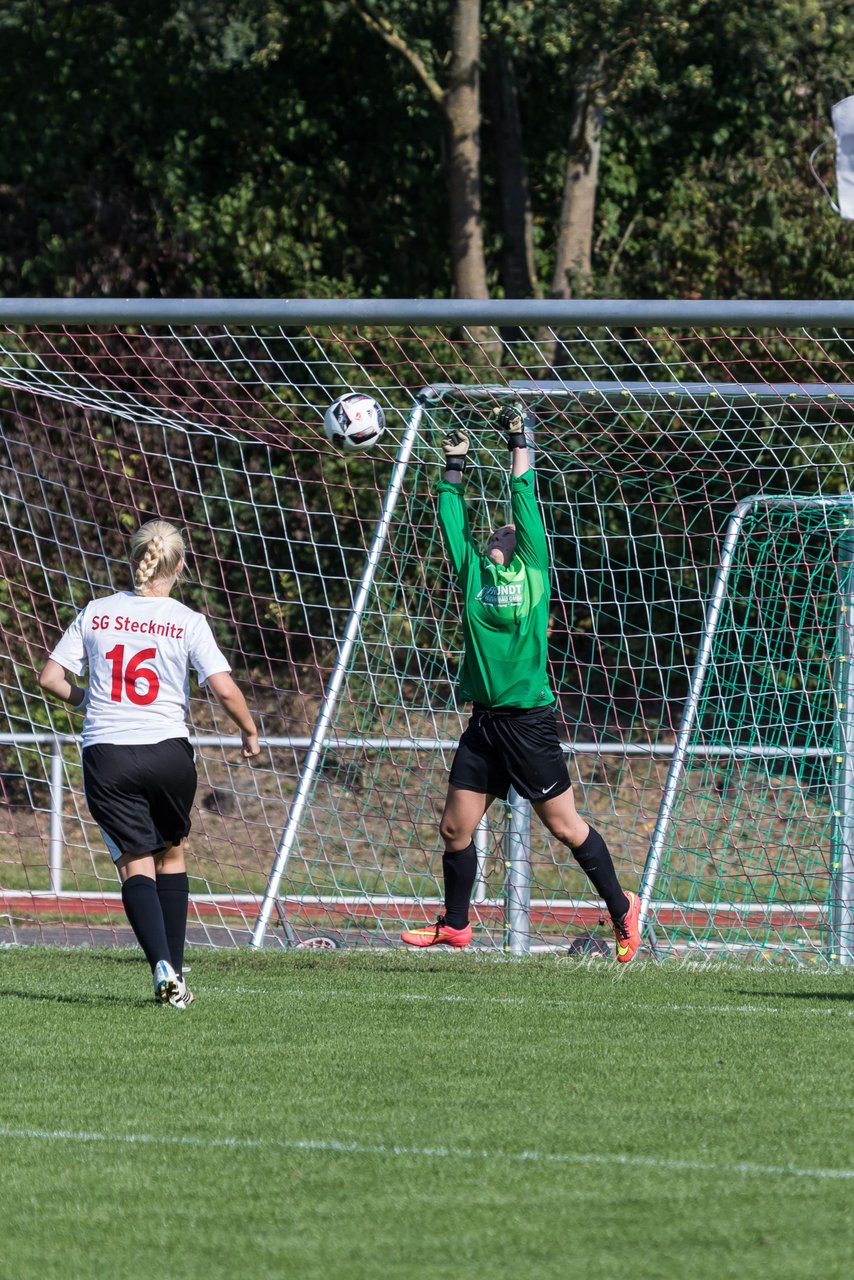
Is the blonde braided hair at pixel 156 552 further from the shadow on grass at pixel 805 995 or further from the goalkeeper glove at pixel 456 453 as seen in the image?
the shadow on grass at pixel 805 995

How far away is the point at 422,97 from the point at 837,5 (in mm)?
4536

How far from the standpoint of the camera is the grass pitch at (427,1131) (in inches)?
142

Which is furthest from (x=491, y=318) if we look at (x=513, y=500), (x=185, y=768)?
(x=185, y=768)

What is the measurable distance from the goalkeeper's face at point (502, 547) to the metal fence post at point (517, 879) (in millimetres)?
1589

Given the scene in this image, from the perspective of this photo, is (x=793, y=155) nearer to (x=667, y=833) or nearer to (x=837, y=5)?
(x=837, y=5)

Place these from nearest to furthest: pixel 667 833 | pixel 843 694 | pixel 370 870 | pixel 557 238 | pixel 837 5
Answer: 1. pixel 843 694
2. pixel 667 833
3. pixel 370 870
4. pixel 837 5
5. pixel 557 238

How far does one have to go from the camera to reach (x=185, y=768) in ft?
21.9

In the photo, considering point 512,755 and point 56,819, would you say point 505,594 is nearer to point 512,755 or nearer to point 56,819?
point 512,755

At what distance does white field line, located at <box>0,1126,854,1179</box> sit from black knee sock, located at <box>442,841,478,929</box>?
129 inches

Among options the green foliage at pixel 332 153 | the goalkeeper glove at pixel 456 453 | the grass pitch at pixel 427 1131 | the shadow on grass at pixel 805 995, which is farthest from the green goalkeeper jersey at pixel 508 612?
the green foliage at pixel 332 153

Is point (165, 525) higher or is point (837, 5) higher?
point (837, 5)

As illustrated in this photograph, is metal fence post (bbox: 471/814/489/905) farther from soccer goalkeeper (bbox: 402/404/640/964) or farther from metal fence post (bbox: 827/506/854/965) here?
metal fence post (bbox: 827/506/854/965)

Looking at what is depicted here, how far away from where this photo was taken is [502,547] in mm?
7766

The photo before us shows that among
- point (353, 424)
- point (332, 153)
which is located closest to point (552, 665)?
point (353, 424)
